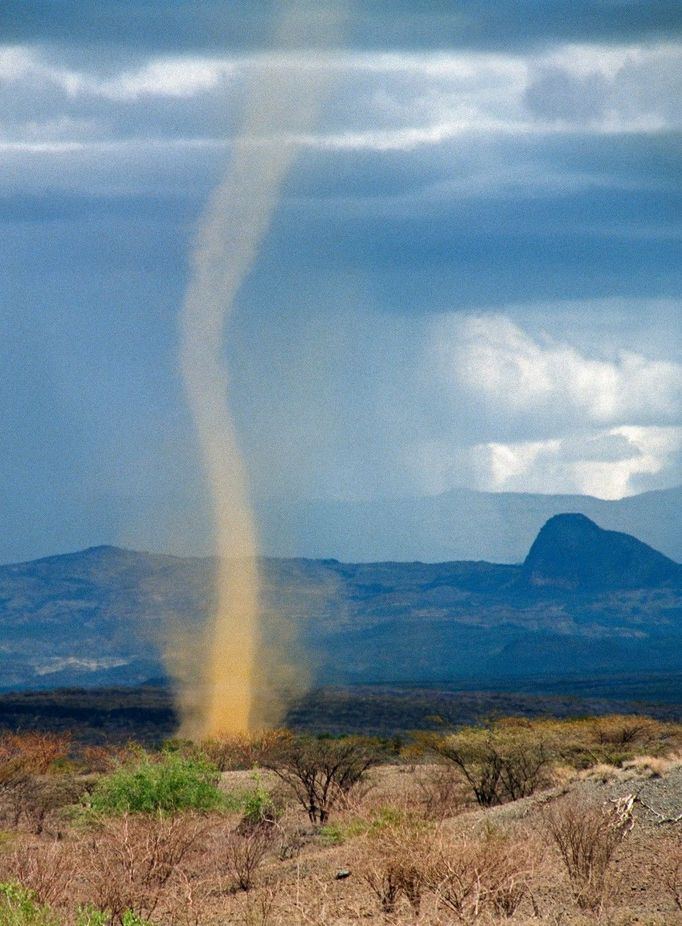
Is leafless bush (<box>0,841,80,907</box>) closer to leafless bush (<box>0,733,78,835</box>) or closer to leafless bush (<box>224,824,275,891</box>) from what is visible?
leafless bush (<box>224,824,275,891</box>)

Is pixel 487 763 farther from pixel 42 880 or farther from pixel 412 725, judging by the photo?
pixel 412 725

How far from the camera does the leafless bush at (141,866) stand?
102ft

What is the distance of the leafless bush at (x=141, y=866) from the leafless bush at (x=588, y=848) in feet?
27.9

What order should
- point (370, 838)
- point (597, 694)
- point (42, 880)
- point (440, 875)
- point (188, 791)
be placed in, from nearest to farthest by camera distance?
point (440, 875) → point (42, 880) → point (370, 838) → point (188, 791) → point (597, 694)

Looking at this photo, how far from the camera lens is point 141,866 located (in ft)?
117

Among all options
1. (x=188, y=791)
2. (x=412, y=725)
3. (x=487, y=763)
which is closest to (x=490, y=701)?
(x=412, y=725)

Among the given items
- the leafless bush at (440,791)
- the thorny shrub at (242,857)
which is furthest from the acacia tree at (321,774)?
the thorny shrub at (242,857)

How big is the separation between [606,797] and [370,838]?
368 inches

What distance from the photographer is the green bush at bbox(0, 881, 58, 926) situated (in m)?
25.5

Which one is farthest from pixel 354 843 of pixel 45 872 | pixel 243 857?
pixel 45 872

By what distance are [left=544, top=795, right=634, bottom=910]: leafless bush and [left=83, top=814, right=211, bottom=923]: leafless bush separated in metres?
8.51

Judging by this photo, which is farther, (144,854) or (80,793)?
(80,793)

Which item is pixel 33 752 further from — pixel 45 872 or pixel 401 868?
pixel 401 868

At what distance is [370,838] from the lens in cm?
3603
